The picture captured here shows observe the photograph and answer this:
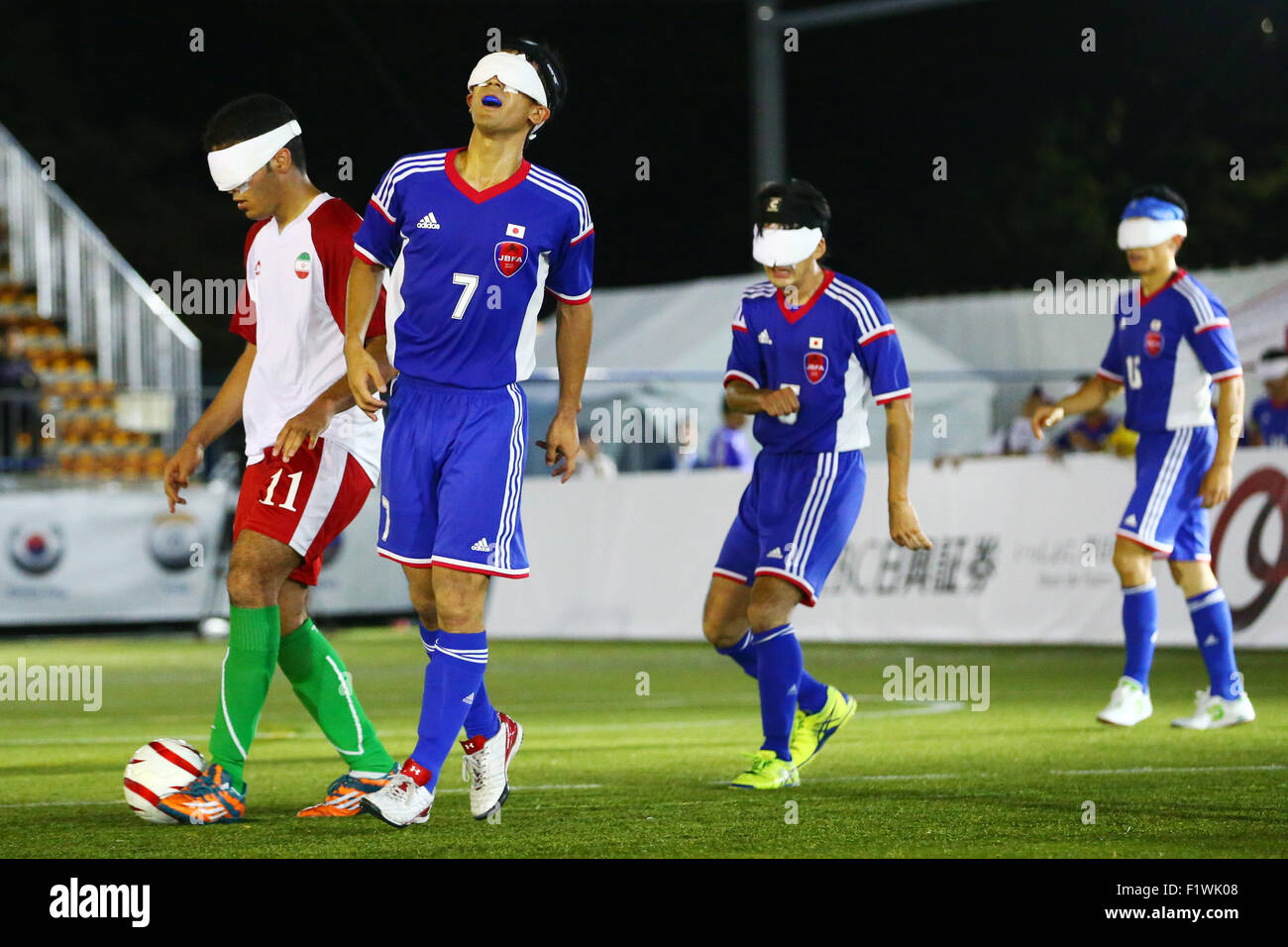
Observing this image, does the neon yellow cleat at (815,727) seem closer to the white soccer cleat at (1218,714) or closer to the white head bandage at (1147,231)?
the white soccer cleat at (1218,714)

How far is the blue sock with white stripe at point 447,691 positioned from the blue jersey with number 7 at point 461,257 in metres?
0.87

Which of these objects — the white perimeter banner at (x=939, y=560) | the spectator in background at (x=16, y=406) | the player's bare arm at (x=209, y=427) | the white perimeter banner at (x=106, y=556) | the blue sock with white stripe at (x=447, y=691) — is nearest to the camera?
the blue sock with white stripe at (x=447, y=691)

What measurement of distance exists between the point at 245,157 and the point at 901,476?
9.02 ft

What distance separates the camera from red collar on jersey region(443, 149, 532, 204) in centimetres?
677

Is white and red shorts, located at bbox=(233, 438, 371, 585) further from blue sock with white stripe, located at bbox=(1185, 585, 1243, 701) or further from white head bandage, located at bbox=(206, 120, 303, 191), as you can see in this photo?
blue sock with white stripe, located at bbox=(1185, 585, 1243, 701)

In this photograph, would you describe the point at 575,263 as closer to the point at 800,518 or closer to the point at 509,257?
the point at 509,257

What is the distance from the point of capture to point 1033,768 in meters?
8.52

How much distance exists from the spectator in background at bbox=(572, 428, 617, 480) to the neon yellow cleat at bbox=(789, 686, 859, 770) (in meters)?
11.7

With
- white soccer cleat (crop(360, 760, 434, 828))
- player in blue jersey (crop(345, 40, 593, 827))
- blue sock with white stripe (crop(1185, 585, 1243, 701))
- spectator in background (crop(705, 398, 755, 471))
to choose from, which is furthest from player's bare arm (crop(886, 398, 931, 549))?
spectator in background (crop(705, 398, 755, 471))

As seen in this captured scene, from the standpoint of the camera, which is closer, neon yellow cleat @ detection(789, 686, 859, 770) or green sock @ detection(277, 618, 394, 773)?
green sock @ detection(277, 618, 394, 773)

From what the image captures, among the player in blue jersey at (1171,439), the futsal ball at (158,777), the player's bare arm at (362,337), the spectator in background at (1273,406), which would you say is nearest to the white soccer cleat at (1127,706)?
the player in blue jersey at (1171,439)

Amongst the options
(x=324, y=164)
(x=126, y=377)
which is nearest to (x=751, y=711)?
(x=126, y=377)

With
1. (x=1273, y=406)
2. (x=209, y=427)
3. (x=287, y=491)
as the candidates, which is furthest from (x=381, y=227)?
(x=1273, y=406)

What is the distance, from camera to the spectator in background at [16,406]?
22094 mm
